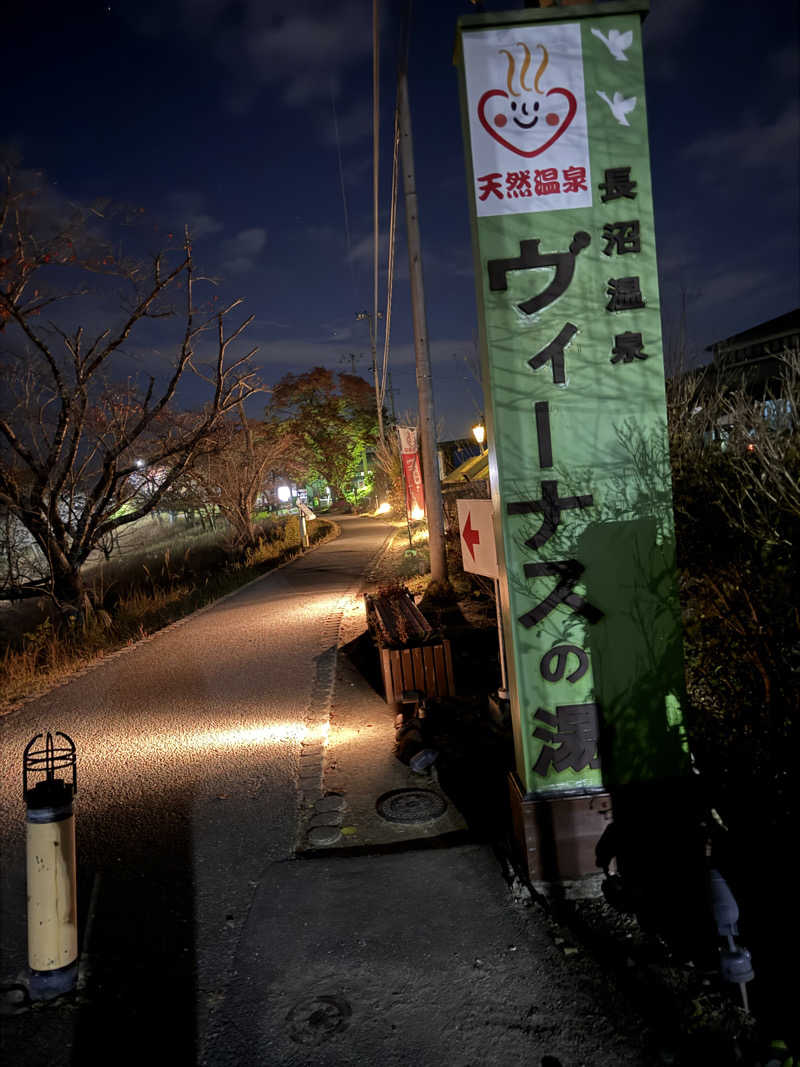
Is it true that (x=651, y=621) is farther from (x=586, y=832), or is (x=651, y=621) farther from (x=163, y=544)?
(x=163, y=544)

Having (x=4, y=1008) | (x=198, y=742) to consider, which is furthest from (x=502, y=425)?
(x=198, y=742)

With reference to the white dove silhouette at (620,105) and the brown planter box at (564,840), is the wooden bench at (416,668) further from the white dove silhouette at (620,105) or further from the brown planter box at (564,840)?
the white dove silhouette at (620,105)

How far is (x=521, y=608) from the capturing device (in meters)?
3.72

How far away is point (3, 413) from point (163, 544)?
73.1 ft

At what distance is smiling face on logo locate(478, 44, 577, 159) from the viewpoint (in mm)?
3570

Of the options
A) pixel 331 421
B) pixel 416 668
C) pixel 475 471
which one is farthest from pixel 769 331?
pixel 331 421

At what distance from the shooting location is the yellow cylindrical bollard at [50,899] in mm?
3172

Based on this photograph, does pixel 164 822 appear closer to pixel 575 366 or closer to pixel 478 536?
pixel 478 536

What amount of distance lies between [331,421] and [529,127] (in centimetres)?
5501

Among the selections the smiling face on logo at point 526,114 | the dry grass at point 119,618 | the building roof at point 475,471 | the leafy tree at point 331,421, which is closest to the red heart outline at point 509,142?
the smiling face on logo at point 526,114

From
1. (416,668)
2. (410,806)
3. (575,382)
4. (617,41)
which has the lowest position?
(410,806)

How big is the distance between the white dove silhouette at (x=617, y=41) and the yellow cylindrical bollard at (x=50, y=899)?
462 centimetres

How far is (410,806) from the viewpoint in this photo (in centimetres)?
498

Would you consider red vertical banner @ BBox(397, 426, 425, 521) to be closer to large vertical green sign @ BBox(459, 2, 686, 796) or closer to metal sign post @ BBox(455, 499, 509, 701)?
metal sign post @ BBox(455, 499, 509, 701)
